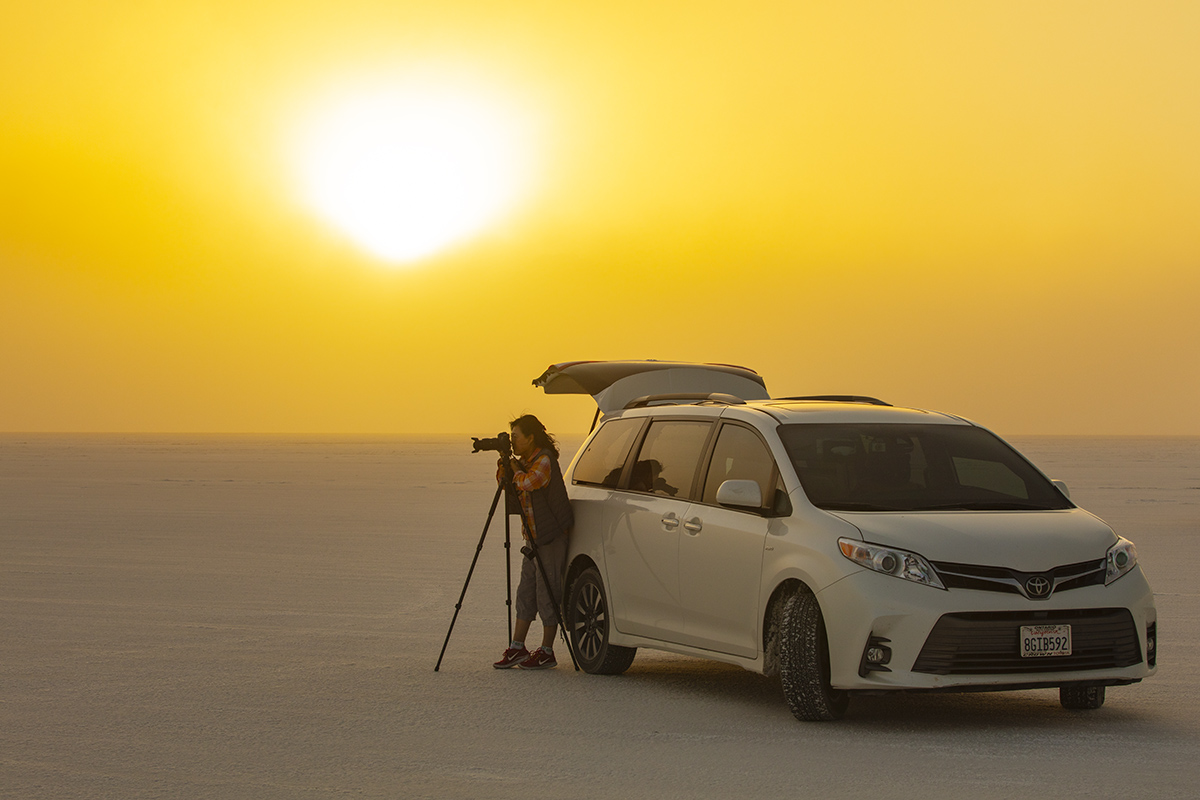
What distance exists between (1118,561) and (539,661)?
452cm

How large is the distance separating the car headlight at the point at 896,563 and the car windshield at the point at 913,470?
1.86 feet

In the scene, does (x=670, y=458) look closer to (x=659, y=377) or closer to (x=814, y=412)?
(x=814, y=412)

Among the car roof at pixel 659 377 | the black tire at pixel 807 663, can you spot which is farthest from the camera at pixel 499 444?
the black tire at pixel 807 663

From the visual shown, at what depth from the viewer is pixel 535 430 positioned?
11.4 metres

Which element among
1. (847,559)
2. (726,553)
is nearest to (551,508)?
(726,553)

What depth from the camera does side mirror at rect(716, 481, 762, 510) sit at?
8891 mm

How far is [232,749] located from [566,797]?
2171mm

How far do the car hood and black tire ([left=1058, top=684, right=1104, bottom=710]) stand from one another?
1.04 meters

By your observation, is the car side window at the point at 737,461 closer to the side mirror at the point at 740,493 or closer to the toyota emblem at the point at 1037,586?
the side mirror at the point at 740,493

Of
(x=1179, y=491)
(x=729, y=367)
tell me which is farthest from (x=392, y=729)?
(x=1179, y=491)

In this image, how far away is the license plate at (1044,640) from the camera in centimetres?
820

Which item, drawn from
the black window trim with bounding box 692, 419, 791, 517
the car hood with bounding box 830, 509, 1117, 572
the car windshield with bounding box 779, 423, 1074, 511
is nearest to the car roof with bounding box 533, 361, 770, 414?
the black window trim with bounding box 692, 419, 791, 517

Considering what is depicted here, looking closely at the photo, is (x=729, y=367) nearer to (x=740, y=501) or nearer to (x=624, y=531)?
(x=624, y=531)

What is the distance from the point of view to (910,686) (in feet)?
26.7
